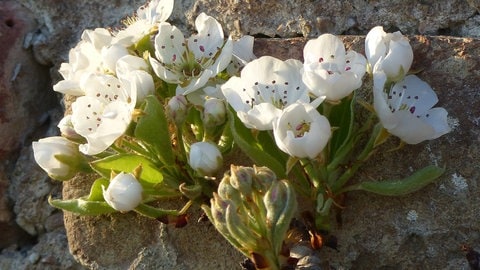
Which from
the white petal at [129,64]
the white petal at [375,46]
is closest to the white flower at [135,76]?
the white petal at [129,64]

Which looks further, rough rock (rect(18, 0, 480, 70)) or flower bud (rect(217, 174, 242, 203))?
rough rock (rect(18, 0, 480, 70))

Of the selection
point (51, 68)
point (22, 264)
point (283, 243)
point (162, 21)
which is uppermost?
point (162, 21)

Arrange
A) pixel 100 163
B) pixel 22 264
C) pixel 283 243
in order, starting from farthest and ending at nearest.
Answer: pixel 22 264 < pixel 100 163 < pixel 283 243

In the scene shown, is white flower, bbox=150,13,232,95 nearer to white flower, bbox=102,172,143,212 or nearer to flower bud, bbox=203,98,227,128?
flower bud, bbox=203,98,227,128

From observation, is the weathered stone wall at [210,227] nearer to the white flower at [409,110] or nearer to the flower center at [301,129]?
the white flower at [409,110]

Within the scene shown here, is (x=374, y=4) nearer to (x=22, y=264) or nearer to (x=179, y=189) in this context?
(x=179, y=189)

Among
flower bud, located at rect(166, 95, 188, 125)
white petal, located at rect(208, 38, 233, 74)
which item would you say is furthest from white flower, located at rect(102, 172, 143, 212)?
white petal, located at rect(208, 38, 233, 74)

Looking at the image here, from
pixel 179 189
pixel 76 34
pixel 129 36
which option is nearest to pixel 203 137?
pixel 179 189
